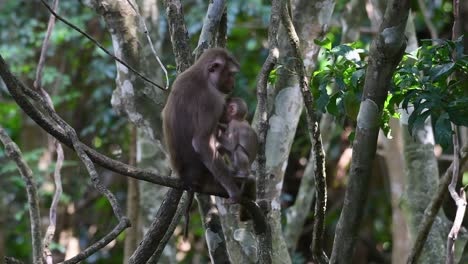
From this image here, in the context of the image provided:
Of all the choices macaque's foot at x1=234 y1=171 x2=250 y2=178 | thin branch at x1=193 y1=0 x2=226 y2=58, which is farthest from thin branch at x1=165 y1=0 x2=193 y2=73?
macaque's foot at x1=234 y1=171 x2=250 y2=178

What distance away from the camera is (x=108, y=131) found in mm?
9258

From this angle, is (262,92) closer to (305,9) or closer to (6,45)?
(305,9)

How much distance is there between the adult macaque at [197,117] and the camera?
410cm

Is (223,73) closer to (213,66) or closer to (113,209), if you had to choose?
(213,66)

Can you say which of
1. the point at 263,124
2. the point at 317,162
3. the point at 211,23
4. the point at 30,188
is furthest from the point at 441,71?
the point at 30,188

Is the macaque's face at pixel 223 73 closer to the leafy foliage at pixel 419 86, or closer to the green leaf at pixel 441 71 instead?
the leafy foliage at pixel 419 86

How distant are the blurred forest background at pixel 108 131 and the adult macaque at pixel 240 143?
8.51 feet

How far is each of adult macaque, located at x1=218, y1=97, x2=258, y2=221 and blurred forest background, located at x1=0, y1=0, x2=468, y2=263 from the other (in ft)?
8.51

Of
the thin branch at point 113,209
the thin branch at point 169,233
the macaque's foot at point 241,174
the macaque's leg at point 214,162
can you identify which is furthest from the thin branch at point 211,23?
the thin branch at point 113,209

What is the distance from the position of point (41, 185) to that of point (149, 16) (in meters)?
2.93

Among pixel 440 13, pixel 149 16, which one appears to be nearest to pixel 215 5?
pixel 149 16

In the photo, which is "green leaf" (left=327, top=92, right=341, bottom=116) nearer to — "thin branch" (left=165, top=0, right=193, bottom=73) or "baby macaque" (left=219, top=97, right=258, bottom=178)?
"baby macaque" (left=219, top=97, right=258, bottom=178)

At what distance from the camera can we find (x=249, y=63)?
31.3 feet

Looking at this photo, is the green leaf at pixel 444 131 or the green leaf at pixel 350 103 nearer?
the green leaf at pixel 444 131
